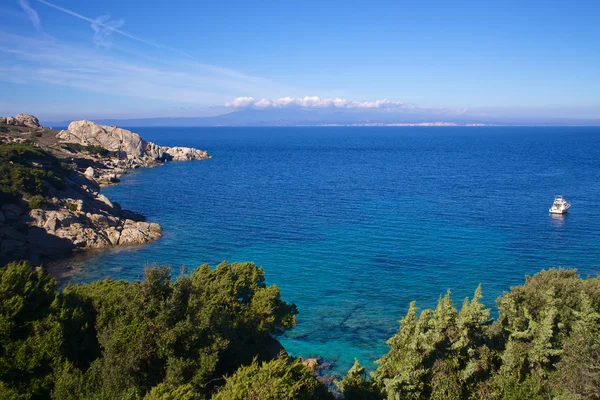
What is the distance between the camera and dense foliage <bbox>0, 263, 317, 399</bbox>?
14.3 metres

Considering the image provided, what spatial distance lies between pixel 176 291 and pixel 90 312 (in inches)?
186

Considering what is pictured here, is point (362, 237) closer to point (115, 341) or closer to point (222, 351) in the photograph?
point (222, 351)

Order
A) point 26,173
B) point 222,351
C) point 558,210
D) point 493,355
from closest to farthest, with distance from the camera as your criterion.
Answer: point 222,351 → point 493,355 → point 26,173 → point 558,210

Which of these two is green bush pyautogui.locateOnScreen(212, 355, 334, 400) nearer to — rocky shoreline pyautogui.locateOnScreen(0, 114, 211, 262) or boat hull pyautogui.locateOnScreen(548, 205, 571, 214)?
rocky shoreline pyautogui.locateOnScreen(0, 114, 211, 262)

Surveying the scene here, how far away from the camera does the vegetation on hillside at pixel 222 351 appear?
13867 mm

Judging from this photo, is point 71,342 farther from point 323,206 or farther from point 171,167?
point 171,167

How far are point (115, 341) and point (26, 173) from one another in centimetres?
4445

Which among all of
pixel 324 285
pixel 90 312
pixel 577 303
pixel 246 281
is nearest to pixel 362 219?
pixel 324 285

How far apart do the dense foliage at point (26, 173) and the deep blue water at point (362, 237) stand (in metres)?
11.1

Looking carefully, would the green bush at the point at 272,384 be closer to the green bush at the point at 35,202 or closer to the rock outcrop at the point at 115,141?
the green bush at the point at 35,202

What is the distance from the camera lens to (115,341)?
1550 cm

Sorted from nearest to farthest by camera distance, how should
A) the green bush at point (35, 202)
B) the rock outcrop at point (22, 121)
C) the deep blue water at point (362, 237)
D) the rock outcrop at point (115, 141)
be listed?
1. the deep blue water at point (362, 237)
2. the green bush at point (35, 202)
3. the rock outcrop at point (115, 141)
4. the rock outcrop at point (22, 121)

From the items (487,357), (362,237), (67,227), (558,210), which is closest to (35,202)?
(67,227)

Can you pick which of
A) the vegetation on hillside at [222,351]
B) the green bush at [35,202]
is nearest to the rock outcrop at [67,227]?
the green bush at [35,202]
